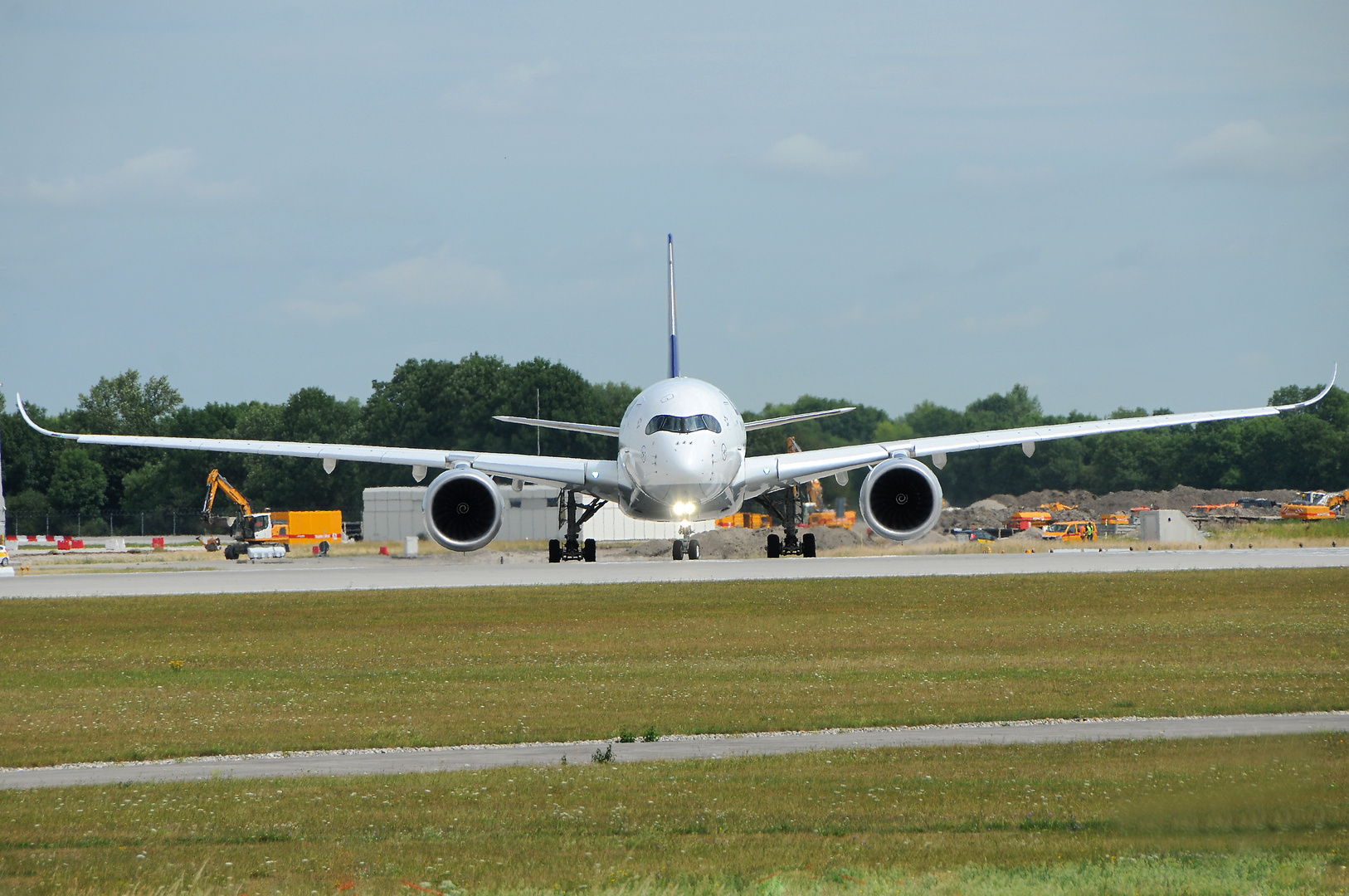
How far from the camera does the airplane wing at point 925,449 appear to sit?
37938mm

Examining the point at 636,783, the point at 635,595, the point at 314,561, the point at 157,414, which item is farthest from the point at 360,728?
the point at 157,414

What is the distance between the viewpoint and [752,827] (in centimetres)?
853

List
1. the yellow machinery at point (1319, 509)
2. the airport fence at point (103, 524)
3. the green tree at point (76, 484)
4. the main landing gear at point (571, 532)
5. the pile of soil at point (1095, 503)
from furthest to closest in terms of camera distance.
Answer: the green tree at point (76, 484) < the airport fence at point (103, 524) < the pile of soil at point (1095, 503) < the yellow machinery at point (1319, 509) < the main landing gear at point (571, 532)

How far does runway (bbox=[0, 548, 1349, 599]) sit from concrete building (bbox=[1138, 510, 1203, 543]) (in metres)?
11.3

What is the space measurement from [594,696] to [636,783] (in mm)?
4698

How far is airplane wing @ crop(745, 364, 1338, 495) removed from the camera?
37938 mm

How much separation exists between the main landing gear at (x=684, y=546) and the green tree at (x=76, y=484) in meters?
71.2

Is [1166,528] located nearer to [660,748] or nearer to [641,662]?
[641,662]

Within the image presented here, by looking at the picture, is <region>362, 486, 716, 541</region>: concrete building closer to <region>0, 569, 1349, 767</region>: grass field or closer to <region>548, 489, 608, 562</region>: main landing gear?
<region>548, 489, 608, 562</region>: main landing gear

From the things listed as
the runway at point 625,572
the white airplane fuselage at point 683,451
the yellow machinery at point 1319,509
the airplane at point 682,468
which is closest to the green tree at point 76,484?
the runway at point 625,572

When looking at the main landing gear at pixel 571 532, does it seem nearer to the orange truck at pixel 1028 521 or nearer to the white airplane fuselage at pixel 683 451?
the white airplane fuselage at pixel 683 451

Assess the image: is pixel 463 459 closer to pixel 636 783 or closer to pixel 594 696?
pixel 594 696

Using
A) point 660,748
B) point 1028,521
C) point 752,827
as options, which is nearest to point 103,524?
point 1028,521

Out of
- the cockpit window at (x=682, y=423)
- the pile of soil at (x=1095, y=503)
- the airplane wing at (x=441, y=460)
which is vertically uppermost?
the cockpit window at (x=682, y=423)
